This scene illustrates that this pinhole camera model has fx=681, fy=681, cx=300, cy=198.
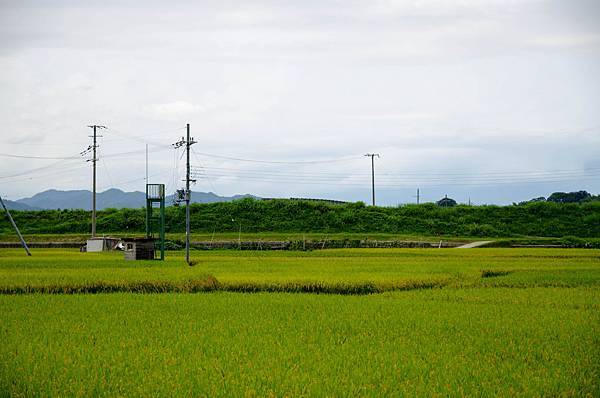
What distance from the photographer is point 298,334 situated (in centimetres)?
1146

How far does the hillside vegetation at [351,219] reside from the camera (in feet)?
172

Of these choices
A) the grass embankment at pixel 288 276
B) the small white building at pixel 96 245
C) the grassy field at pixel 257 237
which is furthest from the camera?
the grassy field at pixel 257 237

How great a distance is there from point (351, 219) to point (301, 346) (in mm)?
44265

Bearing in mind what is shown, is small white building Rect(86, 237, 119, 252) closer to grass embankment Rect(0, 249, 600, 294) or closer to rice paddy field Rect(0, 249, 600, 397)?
grass embankment Rect(0, 249, 600, 294)

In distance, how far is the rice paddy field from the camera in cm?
826

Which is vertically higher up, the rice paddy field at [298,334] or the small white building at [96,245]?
the small white building at [96,245]

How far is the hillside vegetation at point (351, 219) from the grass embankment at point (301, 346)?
121 ft

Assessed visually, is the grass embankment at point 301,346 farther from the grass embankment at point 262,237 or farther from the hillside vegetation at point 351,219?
the hillside vegetation at point 351,219

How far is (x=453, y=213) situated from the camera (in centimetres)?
5766

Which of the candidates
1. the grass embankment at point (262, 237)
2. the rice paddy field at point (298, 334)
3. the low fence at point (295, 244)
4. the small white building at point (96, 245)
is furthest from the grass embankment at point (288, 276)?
the grass embankment at point (262, 237)

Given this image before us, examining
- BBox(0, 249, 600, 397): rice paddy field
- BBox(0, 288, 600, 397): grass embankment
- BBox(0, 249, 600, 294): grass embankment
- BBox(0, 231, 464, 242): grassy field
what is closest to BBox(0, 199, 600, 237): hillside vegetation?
BBox(0, 231, 464, 242): grassy field

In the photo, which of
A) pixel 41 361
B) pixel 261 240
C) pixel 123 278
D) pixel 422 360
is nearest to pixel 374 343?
pixel 422 360

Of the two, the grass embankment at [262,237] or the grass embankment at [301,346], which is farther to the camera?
the grass embankment at [262,237]

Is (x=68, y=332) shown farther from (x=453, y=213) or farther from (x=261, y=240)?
(x=453, y=213)
